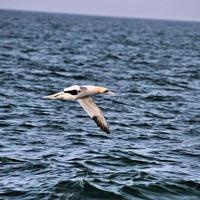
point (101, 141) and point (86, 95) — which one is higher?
point (86, 95)

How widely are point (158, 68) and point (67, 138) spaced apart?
27791 mm

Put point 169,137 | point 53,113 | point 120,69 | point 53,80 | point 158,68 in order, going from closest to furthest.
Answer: point 169,137 < point 53,113 < point 53,80 < point 120,69 < point 158,68

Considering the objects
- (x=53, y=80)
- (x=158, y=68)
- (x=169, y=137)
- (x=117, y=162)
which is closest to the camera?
(x=117, y=162)

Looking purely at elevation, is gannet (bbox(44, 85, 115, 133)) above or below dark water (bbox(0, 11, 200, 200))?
above

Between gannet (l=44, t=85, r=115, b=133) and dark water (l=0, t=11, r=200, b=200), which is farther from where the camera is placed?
gannet (l=44, t=85, r=115, b=133)

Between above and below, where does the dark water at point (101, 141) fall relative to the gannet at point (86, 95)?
below

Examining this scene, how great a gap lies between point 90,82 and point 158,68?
1283 centimetres

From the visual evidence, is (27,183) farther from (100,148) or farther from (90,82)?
(90,82)

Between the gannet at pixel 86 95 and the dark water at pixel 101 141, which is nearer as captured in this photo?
the dark water at pixel 101 141

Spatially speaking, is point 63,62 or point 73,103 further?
point 63,62

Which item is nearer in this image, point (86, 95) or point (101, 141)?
point (86, 95)

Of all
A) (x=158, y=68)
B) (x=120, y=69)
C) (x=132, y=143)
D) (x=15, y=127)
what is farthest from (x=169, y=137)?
(x=158, y=68)

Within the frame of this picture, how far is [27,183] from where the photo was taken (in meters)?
16.1

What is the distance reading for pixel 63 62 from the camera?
48938mm
